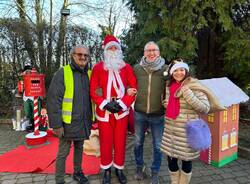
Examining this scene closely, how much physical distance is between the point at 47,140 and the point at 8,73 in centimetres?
347

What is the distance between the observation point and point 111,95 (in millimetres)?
3771

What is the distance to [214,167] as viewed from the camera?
14.9ft

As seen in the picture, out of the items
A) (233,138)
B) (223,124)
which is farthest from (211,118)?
(233,138)

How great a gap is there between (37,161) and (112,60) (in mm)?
2416

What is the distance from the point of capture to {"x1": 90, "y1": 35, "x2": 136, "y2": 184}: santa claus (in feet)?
12.3

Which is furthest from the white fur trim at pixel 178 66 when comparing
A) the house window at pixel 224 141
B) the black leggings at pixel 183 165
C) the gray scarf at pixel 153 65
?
the house window at pixel 224 141

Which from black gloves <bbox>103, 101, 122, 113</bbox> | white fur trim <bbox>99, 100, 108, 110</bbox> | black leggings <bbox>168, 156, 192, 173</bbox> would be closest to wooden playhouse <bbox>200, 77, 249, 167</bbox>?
black leggings <bbox>168, 156, 192, 173</bbox>

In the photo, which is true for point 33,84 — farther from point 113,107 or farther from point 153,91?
point 153,91

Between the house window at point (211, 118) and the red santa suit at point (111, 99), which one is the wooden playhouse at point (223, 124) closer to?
the house window at point (211, 118)

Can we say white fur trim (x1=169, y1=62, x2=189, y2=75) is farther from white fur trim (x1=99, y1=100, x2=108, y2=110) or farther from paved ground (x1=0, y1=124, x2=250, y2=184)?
paved ground (x1=0, y1=124, x2=250, y2=184)

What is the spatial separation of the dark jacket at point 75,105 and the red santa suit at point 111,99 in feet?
0.38

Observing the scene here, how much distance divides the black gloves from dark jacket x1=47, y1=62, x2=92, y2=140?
11.5 inches

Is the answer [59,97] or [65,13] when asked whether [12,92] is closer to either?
[65,13]

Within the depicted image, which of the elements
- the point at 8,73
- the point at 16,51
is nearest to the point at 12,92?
the point at 8,73
